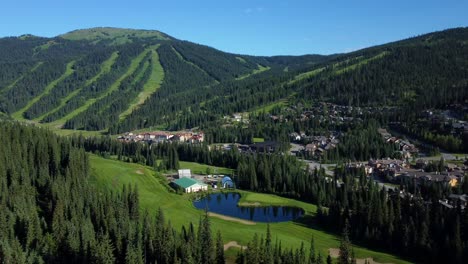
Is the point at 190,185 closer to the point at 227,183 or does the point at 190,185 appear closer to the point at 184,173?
the point at 227,183

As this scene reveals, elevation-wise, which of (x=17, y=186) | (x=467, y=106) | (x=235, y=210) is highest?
(x=467, y=106)

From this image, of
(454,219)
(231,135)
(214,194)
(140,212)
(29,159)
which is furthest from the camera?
(231,135)

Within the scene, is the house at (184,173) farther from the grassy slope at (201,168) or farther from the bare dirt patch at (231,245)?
the bare dirt patch at (231,245)

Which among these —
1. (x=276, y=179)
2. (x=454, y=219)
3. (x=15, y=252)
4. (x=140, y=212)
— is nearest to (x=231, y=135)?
(x=276, y=179)

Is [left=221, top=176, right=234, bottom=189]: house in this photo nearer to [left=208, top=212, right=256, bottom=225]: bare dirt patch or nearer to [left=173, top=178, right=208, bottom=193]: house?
[left=173, top=178, right=208, bottom=193]: house

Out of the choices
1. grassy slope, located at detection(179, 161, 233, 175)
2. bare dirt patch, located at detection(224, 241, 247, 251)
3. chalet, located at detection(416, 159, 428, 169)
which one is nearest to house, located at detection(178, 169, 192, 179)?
grassy slope, located at detection(179, 161, 233, 175)

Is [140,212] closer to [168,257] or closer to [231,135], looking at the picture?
[168,257]

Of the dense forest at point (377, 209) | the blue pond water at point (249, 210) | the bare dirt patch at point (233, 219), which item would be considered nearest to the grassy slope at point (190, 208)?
the bare dirt patch at point (233, 219)
